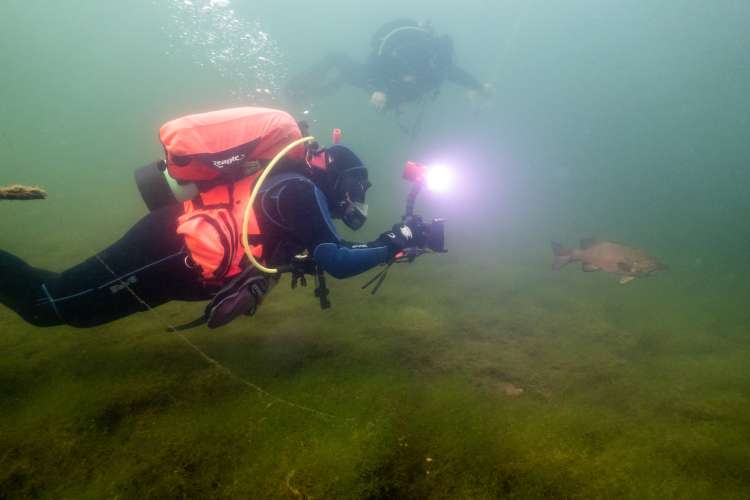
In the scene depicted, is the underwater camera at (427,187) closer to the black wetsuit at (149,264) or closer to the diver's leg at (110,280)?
the black wetsuit at (149,264)

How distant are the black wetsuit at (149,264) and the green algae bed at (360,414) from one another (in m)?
0.59

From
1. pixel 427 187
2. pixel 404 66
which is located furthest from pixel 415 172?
pixel 404 66

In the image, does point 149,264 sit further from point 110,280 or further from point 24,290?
point 24,290

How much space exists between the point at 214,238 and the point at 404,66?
541 inches

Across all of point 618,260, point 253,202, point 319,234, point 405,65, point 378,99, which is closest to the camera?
point 253,202

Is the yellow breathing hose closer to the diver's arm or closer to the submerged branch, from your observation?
the diver's arm

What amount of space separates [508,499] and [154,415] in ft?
8.55

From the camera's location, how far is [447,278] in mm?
8906

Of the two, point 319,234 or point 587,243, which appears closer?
point 319,234

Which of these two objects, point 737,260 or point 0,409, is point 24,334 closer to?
point 0,409

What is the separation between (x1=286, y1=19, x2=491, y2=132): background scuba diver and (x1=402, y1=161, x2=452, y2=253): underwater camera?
12380 mm

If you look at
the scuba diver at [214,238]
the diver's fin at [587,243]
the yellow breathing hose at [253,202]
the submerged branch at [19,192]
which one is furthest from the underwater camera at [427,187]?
the diver's fin at [587,243]

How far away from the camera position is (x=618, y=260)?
8.64m

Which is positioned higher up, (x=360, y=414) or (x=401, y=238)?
(x=401, y=238)
